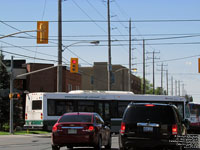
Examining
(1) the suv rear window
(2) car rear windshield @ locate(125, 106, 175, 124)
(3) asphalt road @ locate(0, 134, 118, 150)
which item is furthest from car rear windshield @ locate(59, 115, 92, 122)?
(1) the suv rear window

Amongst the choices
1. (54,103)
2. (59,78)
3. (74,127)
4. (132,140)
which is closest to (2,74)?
(59,78)

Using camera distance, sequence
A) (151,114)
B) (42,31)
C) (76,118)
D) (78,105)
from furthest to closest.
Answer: (78,105) → (42,31) → (76,118) → (151,114)

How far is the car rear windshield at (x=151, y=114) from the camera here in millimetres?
13431

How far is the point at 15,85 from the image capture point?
57.2m

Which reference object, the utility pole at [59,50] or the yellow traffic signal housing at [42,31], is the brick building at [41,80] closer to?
the utility pole at [59,50]

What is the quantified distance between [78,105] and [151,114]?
2084 centimetres

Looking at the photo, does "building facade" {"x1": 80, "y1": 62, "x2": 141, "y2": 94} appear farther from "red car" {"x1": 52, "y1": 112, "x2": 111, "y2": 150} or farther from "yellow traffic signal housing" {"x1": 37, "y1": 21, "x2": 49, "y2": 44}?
"red car" {"x1": 52, "y1": 112, "x2": 111, "y2": 150}

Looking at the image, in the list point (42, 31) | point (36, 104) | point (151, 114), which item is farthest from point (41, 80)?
point (151, 114)

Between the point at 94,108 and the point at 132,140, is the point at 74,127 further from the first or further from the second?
the point at 94,108

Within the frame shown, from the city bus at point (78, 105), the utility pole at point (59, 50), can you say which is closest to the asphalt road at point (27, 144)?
the city bus at point (78, 105)

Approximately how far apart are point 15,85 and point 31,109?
23.8 metres

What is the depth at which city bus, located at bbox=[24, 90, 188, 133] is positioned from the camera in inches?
1308

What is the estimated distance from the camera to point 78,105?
3406 cm

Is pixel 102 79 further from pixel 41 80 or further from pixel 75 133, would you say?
pixel 75 133
